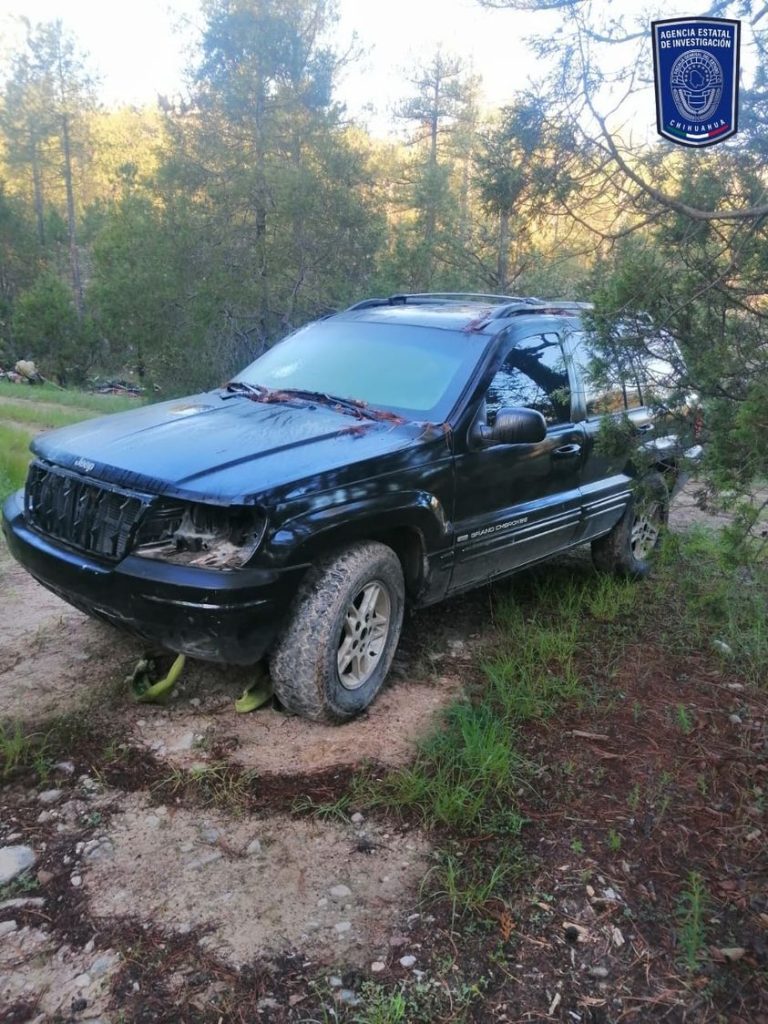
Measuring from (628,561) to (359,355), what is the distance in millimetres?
2524

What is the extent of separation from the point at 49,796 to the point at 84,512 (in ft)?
3.70

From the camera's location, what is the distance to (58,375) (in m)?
22.8

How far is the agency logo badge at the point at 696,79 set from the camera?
131 inches

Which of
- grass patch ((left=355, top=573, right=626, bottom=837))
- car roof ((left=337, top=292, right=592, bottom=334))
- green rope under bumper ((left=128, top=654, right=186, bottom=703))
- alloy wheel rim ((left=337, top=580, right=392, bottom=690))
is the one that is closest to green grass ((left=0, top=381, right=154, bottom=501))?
green rope under bumper ((left=128, top=654, right=186, bottom=703))

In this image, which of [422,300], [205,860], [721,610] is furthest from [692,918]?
[422,300]

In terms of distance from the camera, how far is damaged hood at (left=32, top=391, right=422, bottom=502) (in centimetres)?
306

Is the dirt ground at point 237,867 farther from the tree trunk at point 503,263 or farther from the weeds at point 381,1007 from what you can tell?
the tree trunk at point 503,263

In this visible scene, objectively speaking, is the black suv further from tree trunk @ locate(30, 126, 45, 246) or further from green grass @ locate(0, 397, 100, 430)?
tree trunk @ locate(30, 126, 45, 246)

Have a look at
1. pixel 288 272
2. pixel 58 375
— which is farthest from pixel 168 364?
pixel 58 375

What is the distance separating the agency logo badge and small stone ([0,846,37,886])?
385 centimetres

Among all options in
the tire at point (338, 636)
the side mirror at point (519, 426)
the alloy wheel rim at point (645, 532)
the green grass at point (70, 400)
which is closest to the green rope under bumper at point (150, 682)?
the tire at point (338, 636)

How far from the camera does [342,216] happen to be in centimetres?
1472

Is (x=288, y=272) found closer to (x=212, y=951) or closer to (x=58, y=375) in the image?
(x=58, y=375)

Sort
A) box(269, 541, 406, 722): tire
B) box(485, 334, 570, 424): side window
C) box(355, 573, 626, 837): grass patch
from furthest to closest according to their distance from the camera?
1. box(485, 334, 570, 424): side window
2. box(269, 541, 406, 722): tire
3. box(355, 573, 626, 837): grass patch
